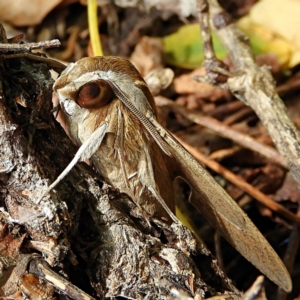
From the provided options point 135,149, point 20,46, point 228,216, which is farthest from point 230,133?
point 20,46

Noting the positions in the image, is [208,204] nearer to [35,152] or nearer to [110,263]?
[110,263]

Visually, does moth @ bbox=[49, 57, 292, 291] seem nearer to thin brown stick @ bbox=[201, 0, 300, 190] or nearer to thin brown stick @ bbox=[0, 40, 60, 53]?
thin brown stick @ bbox=[0, 40, 60, 53]

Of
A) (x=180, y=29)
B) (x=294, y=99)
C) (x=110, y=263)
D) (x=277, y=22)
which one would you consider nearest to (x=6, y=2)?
(x=180, y=29)

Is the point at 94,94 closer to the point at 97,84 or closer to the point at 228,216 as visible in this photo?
the point at 97,84

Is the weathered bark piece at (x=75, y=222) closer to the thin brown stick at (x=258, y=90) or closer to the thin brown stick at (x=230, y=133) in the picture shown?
the thin brown stick at (x=258, y=90)

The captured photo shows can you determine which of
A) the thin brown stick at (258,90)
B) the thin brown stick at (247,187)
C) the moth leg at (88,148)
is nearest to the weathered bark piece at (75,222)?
the moth leg at (88,148)

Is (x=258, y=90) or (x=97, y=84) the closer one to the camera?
(x=97, y=84)

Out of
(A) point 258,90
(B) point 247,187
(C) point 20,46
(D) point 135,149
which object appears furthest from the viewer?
(B) point 247,187
